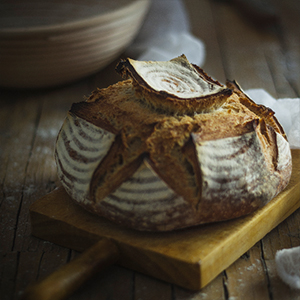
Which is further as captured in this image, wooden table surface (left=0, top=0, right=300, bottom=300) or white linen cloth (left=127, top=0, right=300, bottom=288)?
white linen cloth (left=127, top=0, right=300, bottom=288)

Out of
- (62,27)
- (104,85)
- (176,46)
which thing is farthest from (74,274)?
(176,46)

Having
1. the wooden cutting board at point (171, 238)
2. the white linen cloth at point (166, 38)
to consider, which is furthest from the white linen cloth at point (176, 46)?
the wooden cutting board at point (171, 238)

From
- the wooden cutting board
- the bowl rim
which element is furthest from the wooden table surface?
the bowl rim

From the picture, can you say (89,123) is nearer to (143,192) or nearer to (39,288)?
(143,192)

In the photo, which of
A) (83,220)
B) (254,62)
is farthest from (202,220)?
(254,62)

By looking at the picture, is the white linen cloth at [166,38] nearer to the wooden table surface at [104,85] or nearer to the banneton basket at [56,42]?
the wooden table surface at [104,85]

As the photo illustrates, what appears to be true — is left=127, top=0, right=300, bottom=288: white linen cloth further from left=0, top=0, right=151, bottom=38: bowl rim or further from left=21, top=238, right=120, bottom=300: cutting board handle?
left=21, top=238, right=120, bottom=300: cutting board handle
